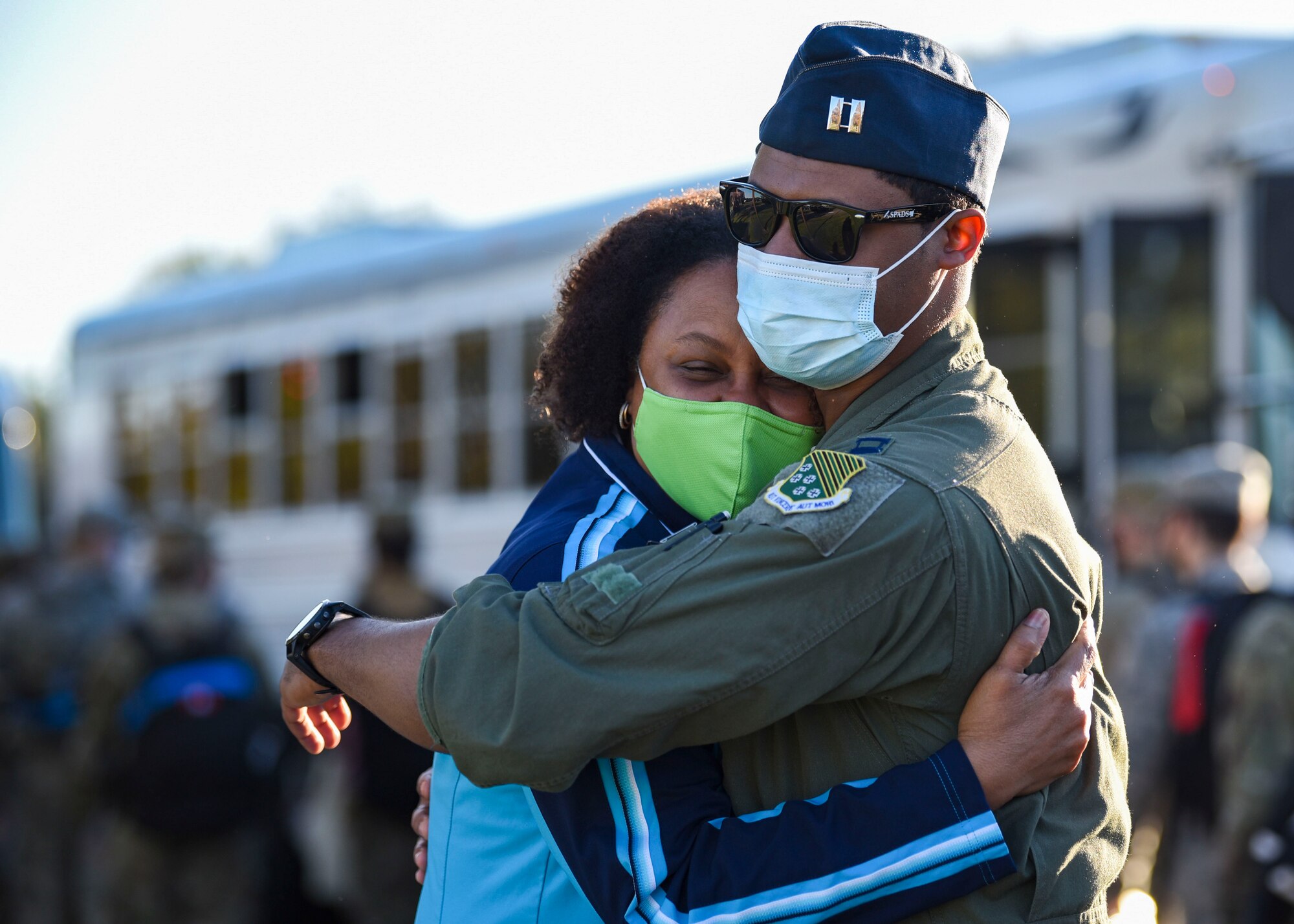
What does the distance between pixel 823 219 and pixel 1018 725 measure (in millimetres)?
684

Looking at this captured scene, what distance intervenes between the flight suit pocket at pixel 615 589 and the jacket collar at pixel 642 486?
0.32 meters

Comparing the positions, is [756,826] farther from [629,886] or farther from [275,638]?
[275,638]

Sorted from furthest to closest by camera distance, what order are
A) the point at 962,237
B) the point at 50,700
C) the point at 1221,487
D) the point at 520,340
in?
the point at 520,340 < the point at 50,700 < the point at 1221,487 < the point at 962,237

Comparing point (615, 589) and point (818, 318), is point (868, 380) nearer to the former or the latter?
point (818, 318)

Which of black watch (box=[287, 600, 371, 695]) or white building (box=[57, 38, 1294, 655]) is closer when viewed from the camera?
black watch (box=[287, 600, 371, 695])

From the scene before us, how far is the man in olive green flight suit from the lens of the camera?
158 centimetres

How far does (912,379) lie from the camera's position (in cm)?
190

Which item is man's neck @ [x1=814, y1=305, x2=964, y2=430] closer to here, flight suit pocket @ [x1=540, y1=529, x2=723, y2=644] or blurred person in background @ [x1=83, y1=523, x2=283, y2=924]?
flight suit pocket @ [x1=540, y1=529, x2=723, y2=644]

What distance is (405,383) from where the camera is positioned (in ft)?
31.1

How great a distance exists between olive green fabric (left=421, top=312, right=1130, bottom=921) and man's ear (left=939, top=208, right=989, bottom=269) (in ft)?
0.87

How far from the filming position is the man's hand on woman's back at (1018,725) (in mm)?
1652

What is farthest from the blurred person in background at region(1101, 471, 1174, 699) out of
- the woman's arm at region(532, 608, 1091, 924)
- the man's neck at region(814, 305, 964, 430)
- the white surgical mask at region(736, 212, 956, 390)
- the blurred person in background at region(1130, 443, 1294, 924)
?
the woman's arm at region(532, 608, 1091, 924)

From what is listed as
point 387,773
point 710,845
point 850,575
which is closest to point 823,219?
point 850,575

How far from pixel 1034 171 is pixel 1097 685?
4887 mm
